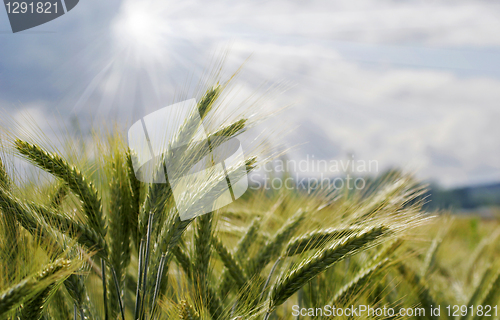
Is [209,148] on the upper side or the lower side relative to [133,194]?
upper

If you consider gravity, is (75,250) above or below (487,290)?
Result: above

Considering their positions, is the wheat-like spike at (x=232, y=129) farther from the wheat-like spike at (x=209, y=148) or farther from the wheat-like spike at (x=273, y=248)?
the wheat-like spike at (x=273, y=248)

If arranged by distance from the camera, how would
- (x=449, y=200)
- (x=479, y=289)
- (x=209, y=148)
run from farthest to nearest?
(x=449, y=200), (x=479, y=289), (x=209, y=148)

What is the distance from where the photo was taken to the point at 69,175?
1.15 m

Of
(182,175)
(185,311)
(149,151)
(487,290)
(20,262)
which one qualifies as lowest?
(487,290)

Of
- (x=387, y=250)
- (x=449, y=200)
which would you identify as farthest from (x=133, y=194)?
(x=449, y=200)

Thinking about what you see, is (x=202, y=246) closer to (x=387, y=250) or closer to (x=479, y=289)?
(x=387, y=250)

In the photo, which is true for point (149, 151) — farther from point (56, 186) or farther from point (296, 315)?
point (296, 315)

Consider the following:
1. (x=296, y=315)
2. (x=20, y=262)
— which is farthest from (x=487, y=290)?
(x=20, y=262)

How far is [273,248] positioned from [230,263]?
30 centimetres

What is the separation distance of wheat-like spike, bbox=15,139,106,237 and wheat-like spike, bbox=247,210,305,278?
31.1 inches

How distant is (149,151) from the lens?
1.20 metres

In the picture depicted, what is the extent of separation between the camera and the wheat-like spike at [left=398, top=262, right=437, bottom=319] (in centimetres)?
203

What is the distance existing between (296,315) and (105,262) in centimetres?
97
